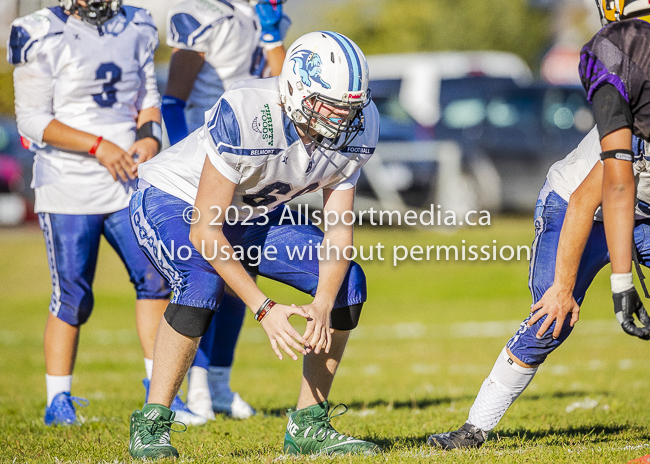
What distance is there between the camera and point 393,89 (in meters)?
20.7

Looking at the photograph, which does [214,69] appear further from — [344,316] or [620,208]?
[620,208]

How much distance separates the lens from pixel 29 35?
4.49 m

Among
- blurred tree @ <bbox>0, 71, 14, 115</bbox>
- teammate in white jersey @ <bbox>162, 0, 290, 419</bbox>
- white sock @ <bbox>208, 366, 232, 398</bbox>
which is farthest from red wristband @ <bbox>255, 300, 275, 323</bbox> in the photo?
blurred tree @ <bbox>0, 71, 14, 115</bbox>

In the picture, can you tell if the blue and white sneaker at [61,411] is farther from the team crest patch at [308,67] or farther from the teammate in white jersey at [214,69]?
the team crest patch at [308,67]

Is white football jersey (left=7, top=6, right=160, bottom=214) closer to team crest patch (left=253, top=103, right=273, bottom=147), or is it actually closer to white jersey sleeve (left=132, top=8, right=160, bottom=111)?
white jersey sleeve (left=132, top=8, right=160, bottom=111)

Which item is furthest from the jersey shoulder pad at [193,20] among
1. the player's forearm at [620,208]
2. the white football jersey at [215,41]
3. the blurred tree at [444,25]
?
the blurred tree at [444,25]

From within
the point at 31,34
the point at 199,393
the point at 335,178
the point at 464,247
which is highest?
the point at 31,34

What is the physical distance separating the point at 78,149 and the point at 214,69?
38.4 inches

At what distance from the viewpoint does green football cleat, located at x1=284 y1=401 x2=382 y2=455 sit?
3623mm

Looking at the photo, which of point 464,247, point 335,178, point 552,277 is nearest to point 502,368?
point 552,277

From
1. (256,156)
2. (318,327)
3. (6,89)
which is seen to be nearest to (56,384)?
(318,327)

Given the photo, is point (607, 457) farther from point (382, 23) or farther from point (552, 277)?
point (382, 23)

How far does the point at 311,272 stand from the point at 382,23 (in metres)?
36.9

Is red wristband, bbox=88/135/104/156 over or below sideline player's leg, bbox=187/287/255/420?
over
